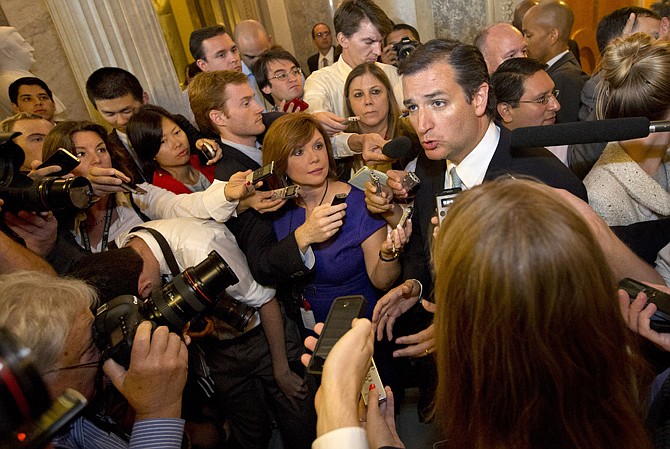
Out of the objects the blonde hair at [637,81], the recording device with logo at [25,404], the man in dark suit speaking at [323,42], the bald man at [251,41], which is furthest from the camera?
the man in dark suit speaking at [323,42]

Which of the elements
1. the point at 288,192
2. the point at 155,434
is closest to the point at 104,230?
the point at 288,192

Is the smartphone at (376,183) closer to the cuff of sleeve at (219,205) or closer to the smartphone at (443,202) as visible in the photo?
the smartphone at (443,202)

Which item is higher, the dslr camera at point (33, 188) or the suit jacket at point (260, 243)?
the dslr camera at point (33, 188)

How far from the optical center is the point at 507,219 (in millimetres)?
756

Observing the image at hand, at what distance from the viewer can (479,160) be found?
1.58 metres

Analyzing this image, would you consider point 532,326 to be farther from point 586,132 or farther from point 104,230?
point 104,230

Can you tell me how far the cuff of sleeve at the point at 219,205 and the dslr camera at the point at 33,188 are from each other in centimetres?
49

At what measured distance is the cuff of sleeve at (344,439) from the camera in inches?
32.4

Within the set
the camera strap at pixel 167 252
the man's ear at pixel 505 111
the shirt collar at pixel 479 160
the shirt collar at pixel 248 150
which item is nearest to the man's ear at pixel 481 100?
the shirt collar at pixel 479 160

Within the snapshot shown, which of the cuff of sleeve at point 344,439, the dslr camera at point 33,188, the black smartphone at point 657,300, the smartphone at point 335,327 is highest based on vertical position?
the dslr camera at point 33,188

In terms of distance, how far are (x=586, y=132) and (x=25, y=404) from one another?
1305mm

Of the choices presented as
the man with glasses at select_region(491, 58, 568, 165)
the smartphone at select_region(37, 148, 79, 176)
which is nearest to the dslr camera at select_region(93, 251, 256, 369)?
the smartphone at select_region(37, 148, 79, 176)

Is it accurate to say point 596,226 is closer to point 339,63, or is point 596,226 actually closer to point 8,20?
point 339,63

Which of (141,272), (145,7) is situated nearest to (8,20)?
(145,7)
